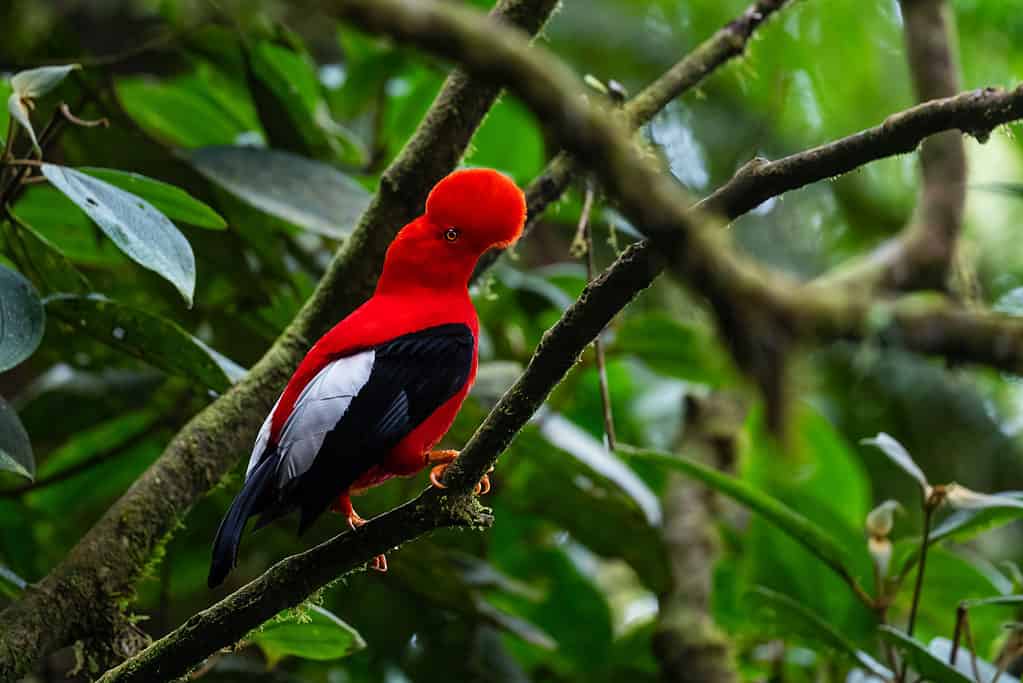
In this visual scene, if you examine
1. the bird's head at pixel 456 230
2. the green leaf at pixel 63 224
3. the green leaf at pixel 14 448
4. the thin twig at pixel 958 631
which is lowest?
the green leaf at pixel 14 448

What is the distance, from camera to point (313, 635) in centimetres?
187

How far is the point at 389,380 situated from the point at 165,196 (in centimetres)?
52

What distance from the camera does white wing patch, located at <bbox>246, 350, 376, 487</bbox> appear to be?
162 cm

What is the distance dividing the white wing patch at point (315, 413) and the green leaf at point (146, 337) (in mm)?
285

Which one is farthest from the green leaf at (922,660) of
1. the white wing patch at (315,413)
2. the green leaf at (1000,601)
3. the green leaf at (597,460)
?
the white wing patch at (315,413)

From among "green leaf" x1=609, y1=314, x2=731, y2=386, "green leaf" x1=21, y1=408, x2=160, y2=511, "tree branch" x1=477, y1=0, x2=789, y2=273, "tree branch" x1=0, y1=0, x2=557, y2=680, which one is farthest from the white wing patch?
"green leaf" x1=609, y1=314, x2=731, y2=386

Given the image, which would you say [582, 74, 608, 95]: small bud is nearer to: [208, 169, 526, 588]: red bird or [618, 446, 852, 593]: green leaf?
[208, 169, 526, 588]: red bird

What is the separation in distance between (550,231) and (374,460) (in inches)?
111

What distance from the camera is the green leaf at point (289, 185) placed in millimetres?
2234

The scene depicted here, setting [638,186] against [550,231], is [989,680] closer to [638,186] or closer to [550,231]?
[638,186]

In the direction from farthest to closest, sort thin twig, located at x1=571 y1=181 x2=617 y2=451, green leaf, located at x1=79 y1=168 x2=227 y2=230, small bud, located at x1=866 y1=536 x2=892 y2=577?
small bud, located at x1=866 y1=536 x2=892 y2=577
thin twig, located at x1=571 y1=181 x2=617 y2=451
green leaf, located at x1=79 y1=168 x2=227 y2=230

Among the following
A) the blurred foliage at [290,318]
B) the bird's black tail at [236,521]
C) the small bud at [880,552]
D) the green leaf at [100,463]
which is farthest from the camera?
the green leaf at [100,463]

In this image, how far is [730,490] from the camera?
215cm

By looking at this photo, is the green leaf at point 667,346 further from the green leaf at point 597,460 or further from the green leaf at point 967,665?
the green leaf at point 967,665
